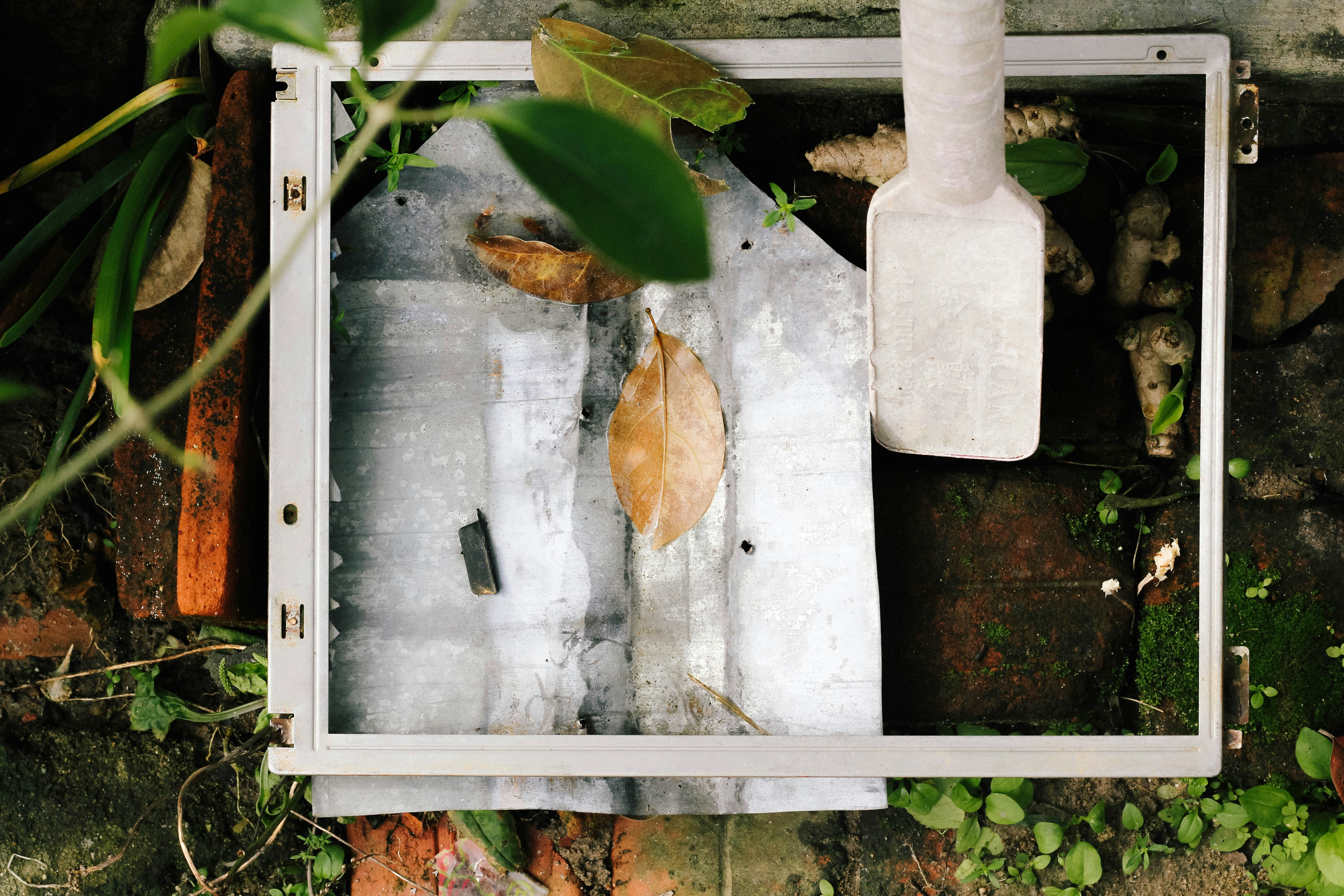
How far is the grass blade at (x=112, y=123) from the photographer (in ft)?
4.92

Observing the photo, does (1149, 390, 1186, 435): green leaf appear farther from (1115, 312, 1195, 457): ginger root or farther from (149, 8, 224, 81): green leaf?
→ (149, 8, 224, 81): green leaf

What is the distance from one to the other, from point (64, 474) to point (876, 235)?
1011 mm

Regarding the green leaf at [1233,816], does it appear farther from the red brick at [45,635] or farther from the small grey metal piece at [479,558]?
the red brick at [45,635]

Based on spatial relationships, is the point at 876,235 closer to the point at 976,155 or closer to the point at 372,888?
the point at 976,155

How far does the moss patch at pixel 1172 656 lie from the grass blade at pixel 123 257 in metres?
1.63

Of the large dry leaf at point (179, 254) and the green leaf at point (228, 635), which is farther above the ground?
the large dry leaf at point (179, 254)

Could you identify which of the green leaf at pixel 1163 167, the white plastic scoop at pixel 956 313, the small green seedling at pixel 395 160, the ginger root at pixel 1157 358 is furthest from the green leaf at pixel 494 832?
the green leaf at pixel 1163 167

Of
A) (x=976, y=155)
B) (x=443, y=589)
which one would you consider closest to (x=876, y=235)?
(x=976, y=155)

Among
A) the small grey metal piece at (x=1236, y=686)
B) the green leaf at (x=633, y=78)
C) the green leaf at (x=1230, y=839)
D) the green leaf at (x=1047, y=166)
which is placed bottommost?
the green leaf at (x=1230, y=839)

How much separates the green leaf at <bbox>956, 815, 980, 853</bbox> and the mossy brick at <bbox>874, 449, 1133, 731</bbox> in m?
0.28

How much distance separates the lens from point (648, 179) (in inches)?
20.5

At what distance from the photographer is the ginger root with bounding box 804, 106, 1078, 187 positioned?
142 cm

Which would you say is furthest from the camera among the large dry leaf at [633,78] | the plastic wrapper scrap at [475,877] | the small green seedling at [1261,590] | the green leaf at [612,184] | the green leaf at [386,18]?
the plastic wrapper scrap at [475,877]

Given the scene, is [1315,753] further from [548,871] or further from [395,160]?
[395,160]
